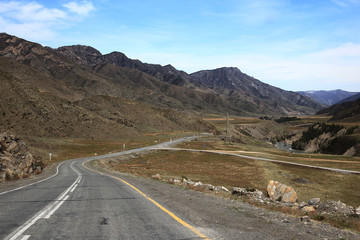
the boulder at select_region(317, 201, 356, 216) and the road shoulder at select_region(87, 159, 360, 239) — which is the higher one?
the road shoulder at select_region(87, 159, 360, 239)

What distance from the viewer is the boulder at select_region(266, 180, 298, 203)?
2133cm

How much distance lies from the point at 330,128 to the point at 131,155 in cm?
9723

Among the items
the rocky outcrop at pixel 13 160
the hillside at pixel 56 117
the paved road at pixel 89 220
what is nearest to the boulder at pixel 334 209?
the paved road at pixel 89 220

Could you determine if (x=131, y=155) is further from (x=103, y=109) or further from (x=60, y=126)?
(x=103, y=109)

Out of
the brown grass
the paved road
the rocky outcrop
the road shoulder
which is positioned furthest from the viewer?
the brown grass

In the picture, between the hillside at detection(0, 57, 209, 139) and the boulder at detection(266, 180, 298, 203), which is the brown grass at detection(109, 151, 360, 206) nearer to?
the boulder at detection(266, 180, 298, 203)

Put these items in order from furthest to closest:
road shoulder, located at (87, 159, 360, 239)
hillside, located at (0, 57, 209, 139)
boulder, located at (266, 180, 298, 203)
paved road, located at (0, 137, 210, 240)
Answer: hillside, located at (0, 57, 209, 139) → boulder, located at (266, 180, 298, 203) → road shoulder, located at (87, 159, 360, 239) → paved road, located at (0, 137, 210, 240)

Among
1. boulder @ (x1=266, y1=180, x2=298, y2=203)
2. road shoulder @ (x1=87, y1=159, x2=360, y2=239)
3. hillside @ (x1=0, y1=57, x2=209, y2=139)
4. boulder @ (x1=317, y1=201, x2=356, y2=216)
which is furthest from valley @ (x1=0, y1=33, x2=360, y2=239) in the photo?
boulder @ (x1=266, y1=180, x2=298, y2=203)

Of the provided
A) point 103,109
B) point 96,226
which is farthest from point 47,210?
point 103,109

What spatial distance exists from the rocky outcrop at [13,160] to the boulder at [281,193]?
24891 mm

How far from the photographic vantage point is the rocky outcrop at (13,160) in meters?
26.9

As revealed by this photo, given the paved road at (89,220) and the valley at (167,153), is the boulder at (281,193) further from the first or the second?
the paved road at (89,220)

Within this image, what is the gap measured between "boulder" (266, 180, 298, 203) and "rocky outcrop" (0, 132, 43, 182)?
2489 centimetres

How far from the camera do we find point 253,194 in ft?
66.5
